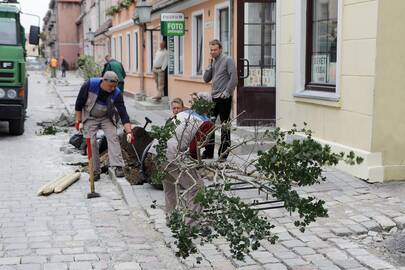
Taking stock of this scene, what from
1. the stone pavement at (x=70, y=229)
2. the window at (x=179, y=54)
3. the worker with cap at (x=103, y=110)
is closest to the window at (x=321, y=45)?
the worker with cap at (x=103, y=110)

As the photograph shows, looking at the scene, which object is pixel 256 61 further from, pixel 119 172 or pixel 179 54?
pixel 179 54

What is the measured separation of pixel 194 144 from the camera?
5.52 m

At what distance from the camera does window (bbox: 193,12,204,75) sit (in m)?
15.2

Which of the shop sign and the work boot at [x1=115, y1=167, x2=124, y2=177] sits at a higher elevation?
the shop sign

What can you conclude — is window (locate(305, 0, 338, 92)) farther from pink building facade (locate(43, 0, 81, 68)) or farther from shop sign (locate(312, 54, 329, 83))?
pink building facade (locate(43, 0, 81, 68))

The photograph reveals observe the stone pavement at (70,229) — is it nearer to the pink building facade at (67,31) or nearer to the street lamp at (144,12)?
the street lamp at (144,12)

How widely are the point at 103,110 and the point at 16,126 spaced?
5.84 metres

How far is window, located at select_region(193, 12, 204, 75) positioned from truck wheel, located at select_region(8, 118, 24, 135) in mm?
4669

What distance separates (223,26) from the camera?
517 inches

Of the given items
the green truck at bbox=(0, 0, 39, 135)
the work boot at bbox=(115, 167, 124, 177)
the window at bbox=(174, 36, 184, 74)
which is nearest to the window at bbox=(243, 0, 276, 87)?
the work boot at bbox=(115, 167, 124, 177)

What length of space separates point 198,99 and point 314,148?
1.80 meters

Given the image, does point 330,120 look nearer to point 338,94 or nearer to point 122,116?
point 338,94

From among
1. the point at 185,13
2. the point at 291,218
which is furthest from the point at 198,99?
the point at 185,13

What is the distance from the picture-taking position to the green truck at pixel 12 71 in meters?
12.7
